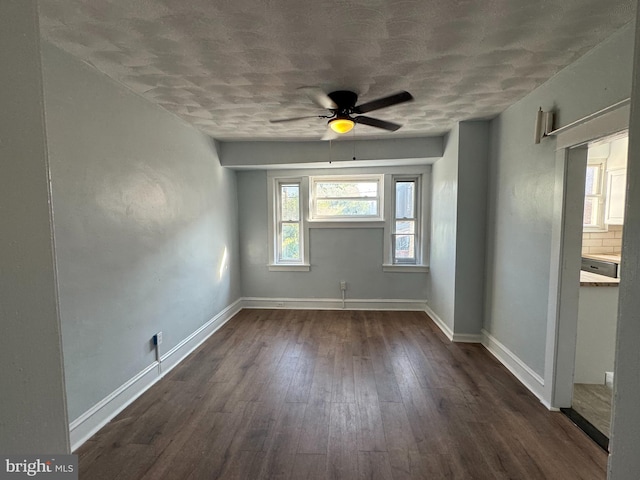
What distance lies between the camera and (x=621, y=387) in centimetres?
60

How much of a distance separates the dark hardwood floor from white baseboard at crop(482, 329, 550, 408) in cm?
7

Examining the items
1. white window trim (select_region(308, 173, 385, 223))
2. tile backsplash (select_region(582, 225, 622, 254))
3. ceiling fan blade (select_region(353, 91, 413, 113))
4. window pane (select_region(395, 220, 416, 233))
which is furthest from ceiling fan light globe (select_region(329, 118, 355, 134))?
tile backsplash (select_region(582, 225, 622, 254))

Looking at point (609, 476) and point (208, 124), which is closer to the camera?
point (609, 476)

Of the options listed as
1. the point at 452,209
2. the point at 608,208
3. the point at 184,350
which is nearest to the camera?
the point at 184,350

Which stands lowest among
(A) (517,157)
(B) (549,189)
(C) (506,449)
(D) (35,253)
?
(C) (506,449)

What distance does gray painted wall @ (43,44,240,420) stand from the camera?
167 centimetres

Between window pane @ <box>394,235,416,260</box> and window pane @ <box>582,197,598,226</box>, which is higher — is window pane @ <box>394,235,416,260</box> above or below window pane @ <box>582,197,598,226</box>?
below

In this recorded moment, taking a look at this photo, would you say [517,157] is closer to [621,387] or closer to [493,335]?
[493,335]

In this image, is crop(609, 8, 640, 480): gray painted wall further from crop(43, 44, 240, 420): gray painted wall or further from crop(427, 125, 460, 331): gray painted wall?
crop(427, 125, 460, 331): gray painted wall

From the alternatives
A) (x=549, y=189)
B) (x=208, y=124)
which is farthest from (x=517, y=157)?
(x=208, y=124)

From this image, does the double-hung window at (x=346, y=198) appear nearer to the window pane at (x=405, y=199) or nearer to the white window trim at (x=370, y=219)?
the white window trim at (x=370, y=219)

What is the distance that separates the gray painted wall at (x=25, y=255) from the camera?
49cm

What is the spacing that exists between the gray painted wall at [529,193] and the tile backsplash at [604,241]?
2.05 meters

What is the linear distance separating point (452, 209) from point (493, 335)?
1404mm
